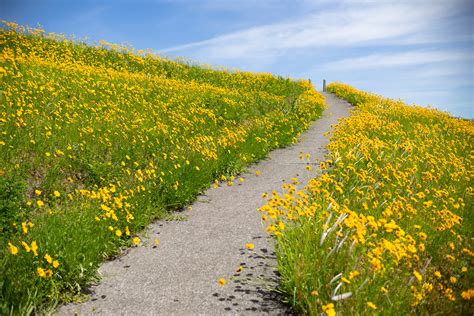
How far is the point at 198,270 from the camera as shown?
4664mm

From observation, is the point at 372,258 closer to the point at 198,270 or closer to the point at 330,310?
the point at 330,310

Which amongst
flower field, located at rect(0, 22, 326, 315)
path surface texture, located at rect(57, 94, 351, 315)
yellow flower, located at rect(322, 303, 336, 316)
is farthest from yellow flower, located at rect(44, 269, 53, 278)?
yellow flower, located at rect(322, 303, 336, 316)

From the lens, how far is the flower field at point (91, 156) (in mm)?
4168

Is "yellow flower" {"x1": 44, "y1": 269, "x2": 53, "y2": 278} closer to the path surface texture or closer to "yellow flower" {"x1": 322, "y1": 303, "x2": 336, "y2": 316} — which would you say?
the path surface texture

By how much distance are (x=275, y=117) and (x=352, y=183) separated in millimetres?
7052

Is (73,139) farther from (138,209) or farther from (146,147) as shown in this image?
(138,209)

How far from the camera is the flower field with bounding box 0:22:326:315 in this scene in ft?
13.7

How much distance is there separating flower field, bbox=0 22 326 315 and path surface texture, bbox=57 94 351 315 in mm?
333

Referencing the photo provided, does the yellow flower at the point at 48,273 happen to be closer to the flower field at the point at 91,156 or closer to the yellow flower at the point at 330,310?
the flower field at the point at 91,156

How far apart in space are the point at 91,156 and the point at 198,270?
3687 millimetres

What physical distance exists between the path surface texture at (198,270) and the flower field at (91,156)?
1.09 feet

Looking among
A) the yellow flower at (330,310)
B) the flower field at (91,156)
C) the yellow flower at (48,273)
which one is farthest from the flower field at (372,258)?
the yellow flower at (48,273)

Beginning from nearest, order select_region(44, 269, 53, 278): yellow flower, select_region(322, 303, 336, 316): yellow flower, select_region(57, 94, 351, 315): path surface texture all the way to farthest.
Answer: select_region(322, 303, 336, 316): yellow flower → select_region(44, 269, 53, 278): yellow flower → select_region(57, 94, 351, 315): path surface texture

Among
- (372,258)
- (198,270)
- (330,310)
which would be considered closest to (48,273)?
(198,270)
